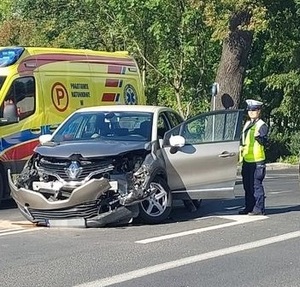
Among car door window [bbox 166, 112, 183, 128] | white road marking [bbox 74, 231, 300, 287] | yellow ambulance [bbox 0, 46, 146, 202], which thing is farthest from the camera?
yellow ambulance [bbox 0, 46, 146, 202]

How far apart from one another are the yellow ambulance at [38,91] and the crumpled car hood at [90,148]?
2.88m

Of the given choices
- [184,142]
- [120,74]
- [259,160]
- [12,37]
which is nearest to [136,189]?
[184,142]

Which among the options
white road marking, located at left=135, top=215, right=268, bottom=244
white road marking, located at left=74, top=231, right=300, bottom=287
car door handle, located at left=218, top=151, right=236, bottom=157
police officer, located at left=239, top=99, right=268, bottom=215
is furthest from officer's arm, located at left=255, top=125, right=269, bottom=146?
Answer: white road marking, located at left=74, top=231, right=300, bottom=287

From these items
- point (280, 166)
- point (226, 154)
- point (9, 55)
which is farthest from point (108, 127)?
point (280, 166)

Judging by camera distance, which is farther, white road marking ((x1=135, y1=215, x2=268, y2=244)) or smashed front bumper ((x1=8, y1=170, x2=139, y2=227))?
smashed front bumper ((x1=8, y1=170, x2=139, y2=227))

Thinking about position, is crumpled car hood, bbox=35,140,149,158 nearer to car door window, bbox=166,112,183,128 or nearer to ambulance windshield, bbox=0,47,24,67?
car door window, bbox=166,112,183,128

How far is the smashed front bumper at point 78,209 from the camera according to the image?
10.9 meters

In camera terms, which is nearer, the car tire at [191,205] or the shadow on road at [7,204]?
the car tire at [191,205]

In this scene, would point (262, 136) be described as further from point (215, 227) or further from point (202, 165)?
point (215, 227)

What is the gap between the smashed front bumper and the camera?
429 inches

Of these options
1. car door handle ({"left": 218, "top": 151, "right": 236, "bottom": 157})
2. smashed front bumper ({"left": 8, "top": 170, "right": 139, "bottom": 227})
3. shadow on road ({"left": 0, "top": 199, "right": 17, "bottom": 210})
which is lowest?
shadow on road ({"left": 0, "top": 199, "right": 17, "bottom": 210})

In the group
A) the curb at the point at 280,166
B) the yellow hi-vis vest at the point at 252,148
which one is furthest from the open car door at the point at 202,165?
the curb at the point at 280,166

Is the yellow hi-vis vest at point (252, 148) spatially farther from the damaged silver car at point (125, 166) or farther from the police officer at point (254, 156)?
the damaged silver car at point (125, 166)

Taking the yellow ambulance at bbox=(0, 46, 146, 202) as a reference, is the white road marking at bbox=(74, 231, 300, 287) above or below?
below
